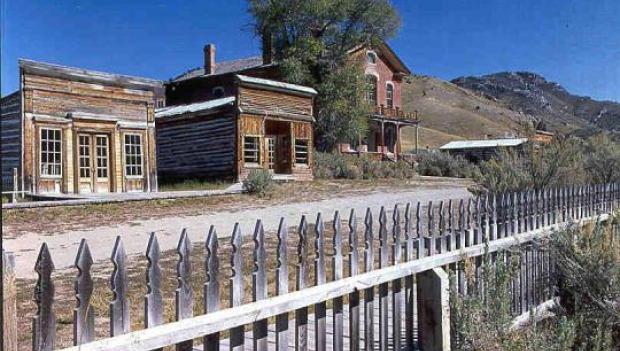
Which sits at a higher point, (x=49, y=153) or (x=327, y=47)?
(x=327, y=47)

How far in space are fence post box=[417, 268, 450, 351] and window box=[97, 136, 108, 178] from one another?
52.4 feet

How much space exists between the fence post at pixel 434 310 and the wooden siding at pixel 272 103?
57.5 ft

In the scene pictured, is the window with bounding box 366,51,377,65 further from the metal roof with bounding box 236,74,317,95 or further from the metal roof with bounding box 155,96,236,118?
the metal roof with bounding box 155,96,236,118

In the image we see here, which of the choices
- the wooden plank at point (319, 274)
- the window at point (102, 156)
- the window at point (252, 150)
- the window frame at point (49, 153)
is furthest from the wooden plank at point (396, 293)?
the window at point (252, 150)

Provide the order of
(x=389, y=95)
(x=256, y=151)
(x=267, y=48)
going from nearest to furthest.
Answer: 1. (x=256, y=151)
2. (x=267, y=48)
3. (x=389, y=95)

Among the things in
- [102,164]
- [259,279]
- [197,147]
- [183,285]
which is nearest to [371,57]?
[197,147]

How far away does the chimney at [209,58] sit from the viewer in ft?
110

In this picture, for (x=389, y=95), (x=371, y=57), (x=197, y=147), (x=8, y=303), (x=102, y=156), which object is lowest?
(x=8, y=303)

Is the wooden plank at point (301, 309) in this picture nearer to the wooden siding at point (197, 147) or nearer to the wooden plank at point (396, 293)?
the wooden plank at point (396, 293)

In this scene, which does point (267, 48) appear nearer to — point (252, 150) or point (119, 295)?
point (252, 150)

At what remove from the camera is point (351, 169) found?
2522 centimetres

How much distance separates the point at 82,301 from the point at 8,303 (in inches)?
10.0

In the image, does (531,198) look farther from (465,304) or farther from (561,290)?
(465,304)

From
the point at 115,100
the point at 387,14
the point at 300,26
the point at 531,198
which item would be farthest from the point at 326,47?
the point at 531,198
